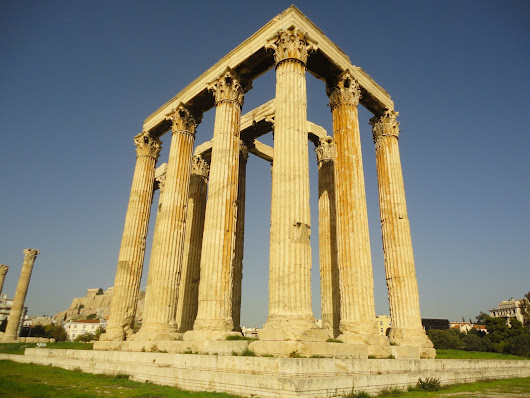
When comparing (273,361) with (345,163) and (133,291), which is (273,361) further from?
(133,291)

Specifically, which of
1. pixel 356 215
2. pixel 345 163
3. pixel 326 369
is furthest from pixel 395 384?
pixel 345 163

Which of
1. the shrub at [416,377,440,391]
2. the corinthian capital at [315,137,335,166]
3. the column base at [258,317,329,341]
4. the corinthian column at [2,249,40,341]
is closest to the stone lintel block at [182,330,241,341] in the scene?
the column base at [258,317,329,341]

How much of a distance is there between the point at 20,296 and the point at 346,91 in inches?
2261

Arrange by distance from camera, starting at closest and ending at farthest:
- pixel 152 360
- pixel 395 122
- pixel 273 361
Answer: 1. pixel 273 361
2. pixel 152 360
3. pixel 395 122

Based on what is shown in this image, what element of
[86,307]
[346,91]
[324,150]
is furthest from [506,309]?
[86,307]

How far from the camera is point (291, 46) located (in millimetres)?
17547

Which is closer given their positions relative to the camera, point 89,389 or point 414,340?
point 89,389

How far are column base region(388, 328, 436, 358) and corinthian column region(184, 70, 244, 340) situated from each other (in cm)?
918

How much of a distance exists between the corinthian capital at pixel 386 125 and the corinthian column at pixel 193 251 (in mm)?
14254

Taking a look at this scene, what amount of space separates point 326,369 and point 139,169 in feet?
70.9

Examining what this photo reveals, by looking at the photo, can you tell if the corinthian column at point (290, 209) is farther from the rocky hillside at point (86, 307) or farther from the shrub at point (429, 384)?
the rocky hillside at point (86, 307)

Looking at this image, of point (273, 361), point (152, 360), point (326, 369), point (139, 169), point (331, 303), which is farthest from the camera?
point (139, 169)

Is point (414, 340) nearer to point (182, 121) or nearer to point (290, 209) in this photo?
point (290, 209)

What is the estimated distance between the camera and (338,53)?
20609 mm
